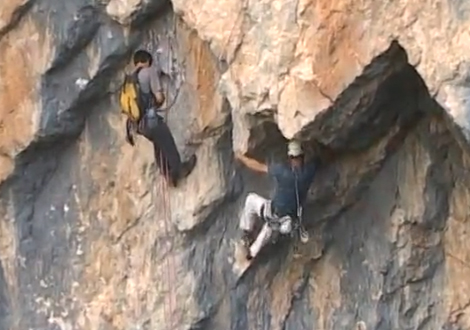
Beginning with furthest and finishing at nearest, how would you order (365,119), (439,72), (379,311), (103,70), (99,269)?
(99,269)
(103,70)
(379,311)
(365,119)
(439,72)

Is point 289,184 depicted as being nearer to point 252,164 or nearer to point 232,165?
point 252,164

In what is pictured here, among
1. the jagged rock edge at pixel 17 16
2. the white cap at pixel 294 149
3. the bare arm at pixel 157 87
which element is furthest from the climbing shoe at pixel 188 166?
the jagged rock edge at pixel 17 16

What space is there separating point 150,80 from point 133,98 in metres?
0.20

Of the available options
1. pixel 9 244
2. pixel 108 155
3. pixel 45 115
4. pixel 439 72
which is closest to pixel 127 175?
pixel 108 155

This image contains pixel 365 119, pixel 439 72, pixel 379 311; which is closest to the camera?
pixel 439 72

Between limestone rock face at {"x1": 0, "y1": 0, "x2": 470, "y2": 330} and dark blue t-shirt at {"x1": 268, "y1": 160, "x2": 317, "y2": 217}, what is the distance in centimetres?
17

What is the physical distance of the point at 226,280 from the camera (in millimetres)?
8156

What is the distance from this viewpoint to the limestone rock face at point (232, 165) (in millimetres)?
6410

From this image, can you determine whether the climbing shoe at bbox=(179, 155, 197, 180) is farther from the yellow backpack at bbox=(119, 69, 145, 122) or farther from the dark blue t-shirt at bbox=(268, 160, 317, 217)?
the dark blue t-shirt at bbox=(268, 160, 317, 217)

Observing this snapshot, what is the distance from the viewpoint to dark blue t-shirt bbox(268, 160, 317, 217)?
23.2 feet

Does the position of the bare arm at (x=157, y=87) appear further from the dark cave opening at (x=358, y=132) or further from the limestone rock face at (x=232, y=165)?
the dark cave opening at (x=358, y=132)

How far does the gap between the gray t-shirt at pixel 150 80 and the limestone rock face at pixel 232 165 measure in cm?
16

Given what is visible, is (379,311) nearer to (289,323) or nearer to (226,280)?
(289,323)

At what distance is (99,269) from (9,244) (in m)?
0.92
